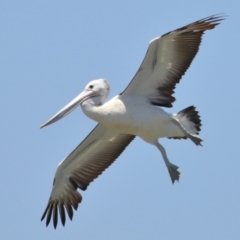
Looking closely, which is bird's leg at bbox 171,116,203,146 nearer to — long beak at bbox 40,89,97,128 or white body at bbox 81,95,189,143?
white body at bbox 81,95,189,143

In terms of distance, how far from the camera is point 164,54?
12.7 meters

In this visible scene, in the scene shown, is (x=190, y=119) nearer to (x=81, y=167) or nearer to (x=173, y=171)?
(x=173, y=171)

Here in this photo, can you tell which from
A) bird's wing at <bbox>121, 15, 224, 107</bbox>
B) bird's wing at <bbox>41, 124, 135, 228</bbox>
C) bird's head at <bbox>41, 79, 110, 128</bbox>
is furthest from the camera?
bird's wing at <bbox>41, 124, 135, 228</bbox>

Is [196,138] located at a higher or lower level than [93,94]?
higher

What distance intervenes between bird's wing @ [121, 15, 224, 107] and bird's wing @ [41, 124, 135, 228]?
4.65ft

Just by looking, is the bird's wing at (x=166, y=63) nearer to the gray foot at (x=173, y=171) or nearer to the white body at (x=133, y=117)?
the white body at (x=133, y=117)

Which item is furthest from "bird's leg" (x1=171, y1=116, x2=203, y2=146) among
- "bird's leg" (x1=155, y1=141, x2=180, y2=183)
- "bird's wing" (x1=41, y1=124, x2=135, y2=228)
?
"bird's wing" (x1=41, y1=124, x2=135, y2=228)

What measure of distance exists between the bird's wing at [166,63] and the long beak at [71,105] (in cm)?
56

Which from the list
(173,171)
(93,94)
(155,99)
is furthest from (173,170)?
(93,94)

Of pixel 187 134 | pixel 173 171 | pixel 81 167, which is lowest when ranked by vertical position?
pixel 81 167

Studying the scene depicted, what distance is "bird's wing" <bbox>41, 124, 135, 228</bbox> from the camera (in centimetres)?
1434

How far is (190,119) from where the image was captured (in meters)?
13.0

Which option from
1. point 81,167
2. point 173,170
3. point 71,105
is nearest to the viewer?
point 71,105

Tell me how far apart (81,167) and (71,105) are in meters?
1.68
